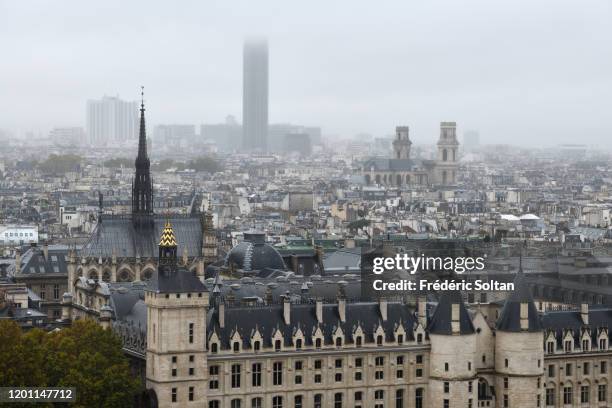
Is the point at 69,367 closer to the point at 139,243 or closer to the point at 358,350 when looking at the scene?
the point at 358,350

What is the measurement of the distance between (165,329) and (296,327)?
28.9ft

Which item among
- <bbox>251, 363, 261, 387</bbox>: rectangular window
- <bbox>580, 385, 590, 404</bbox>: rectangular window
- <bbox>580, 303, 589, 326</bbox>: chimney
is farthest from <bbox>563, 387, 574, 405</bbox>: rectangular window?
<bbox>251, 363, 261, 387</bbox>: rectangular window

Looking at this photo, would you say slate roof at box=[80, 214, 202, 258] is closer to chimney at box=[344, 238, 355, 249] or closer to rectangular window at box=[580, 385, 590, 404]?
chimney at box=[344, 238, 355, 249]

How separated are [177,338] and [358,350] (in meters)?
11.8

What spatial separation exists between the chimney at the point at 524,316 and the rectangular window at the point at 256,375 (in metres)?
15.7

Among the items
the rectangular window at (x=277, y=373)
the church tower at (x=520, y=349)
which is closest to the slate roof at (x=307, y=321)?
the rectangular window at (x=277, y=373)

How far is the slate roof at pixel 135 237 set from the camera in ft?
520

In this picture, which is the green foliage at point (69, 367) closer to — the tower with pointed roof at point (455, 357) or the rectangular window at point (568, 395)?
the tower with pointed roof at point (455, 357)

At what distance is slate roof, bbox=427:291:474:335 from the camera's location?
116 meters

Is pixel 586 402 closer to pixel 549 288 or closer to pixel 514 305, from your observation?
pixel 514 305

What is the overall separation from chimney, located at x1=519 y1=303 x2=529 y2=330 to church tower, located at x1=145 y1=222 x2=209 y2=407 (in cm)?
1881

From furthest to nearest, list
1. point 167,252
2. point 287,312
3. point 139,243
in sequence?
point 139,243 → point 287,312 → point 167,252

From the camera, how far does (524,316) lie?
11638cm

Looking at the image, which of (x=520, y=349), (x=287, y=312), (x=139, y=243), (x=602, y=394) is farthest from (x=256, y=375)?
(x=139, y=243)
